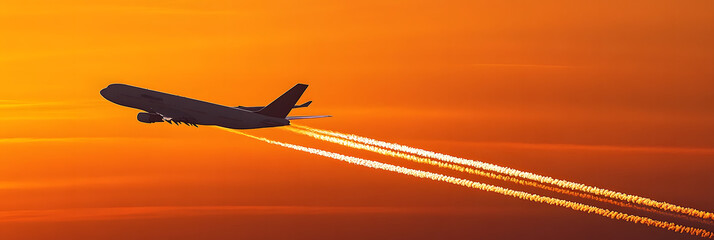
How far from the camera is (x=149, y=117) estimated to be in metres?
107

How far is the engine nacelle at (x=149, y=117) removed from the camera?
107 metres

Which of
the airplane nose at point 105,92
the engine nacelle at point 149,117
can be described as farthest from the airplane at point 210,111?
the airplane nose at point 105,92

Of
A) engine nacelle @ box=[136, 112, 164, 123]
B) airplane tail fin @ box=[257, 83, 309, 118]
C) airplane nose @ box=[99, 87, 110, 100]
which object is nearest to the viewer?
airplane tail fin @ box=[257, 83, 309, 118]

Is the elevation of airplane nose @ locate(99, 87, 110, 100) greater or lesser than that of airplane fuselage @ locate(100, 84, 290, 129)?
greater

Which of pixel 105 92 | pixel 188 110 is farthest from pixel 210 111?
pixel 105 92

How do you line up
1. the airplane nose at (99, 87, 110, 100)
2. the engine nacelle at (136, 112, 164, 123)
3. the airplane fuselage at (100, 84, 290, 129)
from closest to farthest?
the airplane fuselage at (100, 84, 290, 129) < the engine nacelle at (136, 112, 164, 123) < the airplane nose at (99, 87, 110, 100)

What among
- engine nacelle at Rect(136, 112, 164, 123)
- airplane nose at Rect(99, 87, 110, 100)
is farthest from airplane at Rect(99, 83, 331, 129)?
airplane nose at Rect(99, 87, 110, 100)

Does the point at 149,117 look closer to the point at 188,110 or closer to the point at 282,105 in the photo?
the point at 188,110

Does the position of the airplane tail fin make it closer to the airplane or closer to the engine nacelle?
the airplane

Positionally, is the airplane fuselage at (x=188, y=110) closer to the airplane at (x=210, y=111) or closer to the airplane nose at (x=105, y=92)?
the airplane at (x=210, y=111)

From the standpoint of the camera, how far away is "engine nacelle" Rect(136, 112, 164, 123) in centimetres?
10675

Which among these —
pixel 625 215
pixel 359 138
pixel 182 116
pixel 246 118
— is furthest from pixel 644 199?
pixel 182 116

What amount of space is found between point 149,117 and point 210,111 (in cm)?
974

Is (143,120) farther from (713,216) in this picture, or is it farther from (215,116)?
(713,216)
